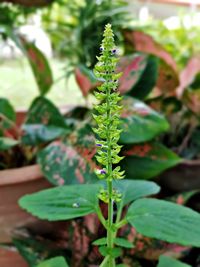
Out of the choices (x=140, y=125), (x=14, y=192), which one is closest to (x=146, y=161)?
(x=140, y=125)

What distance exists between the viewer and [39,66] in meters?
0.65

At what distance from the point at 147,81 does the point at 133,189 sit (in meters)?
0.28

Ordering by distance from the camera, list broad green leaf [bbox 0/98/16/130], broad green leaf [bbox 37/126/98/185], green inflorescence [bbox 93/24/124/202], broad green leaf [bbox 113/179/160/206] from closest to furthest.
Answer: green inflorescence [bbox 93/24/124/202] → broad green leaf [bbox 113/179/160/206] → broad green leaf [bbox 37/126/98/185] → broad green leaf [bbox 0/98/16/130]

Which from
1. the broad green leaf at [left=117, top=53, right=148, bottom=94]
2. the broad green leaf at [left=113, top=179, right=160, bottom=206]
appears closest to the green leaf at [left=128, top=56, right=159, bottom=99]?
the broad green leaf at [left=117, top=53, right=148, bottom=94]

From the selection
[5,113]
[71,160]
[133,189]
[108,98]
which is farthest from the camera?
[5,113]

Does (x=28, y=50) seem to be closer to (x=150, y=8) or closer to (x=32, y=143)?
(x=32, y=143)

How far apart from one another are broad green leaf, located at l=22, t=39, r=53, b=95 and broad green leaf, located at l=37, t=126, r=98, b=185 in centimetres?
17

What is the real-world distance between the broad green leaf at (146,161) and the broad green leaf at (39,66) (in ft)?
0.68

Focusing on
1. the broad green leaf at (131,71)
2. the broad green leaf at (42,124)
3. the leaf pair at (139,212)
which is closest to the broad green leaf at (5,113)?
the broad green leaf at (42,124)

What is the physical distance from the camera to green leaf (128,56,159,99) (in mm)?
592

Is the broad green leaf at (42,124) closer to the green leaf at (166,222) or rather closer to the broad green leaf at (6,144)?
the broad green leaf at (6,144)

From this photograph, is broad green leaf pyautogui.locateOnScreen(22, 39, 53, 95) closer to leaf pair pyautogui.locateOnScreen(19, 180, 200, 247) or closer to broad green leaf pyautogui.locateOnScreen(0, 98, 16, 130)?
broad green leaf pyautogui.locateOnScreen(0, 98, 16, 130)

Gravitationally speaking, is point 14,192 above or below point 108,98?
below

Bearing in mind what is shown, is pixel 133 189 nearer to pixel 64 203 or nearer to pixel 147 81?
pixel 64 203
